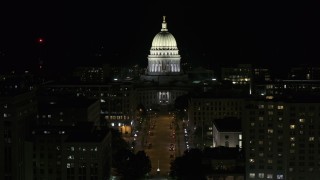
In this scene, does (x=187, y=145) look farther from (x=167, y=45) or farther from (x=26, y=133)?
(x=167, y=45)

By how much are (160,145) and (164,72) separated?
77.9 metres

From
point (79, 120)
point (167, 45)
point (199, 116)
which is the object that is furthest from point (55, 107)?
point (167, 45)

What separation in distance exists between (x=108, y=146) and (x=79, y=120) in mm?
11958

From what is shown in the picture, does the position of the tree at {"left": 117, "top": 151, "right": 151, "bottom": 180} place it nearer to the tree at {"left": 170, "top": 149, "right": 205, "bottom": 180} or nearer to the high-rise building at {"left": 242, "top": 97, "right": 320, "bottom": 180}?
the tree at {"left": 170, "top": 149, "right": 205, "bottom": 180}

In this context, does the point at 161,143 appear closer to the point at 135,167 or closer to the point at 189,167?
the point at 135,167

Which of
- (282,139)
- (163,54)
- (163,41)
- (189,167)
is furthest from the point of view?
(163,54)

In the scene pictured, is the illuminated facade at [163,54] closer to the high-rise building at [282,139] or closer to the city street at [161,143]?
the city street at [161,143]

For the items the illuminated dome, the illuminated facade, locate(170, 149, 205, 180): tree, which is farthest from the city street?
the illuminated dome

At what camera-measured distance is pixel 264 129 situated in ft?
271

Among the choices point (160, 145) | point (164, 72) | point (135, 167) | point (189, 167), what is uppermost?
point (164, 72)

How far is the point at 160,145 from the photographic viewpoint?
106 meters

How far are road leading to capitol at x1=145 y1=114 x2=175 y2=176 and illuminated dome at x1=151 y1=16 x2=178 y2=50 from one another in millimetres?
52358

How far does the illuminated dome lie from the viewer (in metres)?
184

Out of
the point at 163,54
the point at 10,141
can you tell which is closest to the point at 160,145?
the point at 10,141
